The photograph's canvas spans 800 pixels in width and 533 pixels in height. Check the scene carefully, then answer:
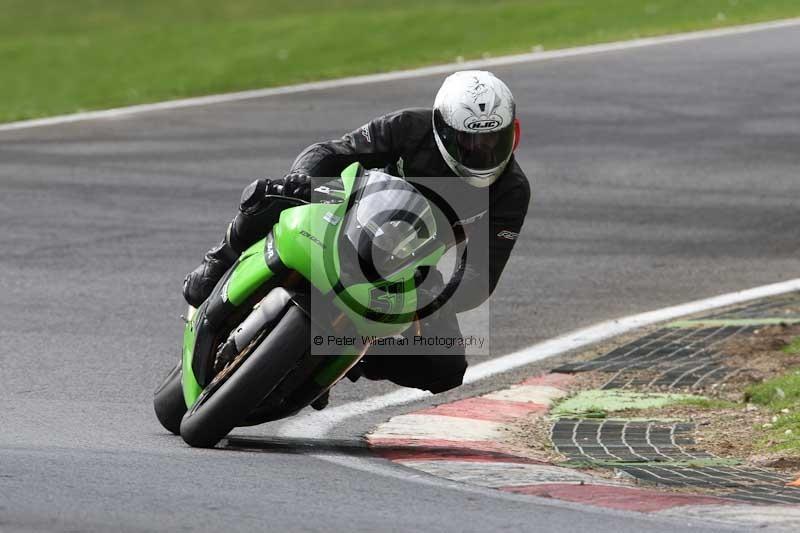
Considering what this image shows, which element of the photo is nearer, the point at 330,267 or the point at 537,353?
the point at 330,267

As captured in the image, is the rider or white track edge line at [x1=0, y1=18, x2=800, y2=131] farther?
white track edge line at [x1=0, y1=18, x2=800, y2=131]

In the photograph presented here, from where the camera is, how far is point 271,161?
14.0 m

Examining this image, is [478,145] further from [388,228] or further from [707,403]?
[707,403]

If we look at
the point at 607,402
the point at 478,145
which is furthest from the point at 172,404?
the point at 607,402

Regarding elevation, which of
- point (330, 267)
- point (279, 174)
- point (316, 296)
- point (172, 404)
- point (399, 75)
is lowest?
point (172, 404)

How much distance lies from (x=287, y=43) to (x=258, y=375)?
20107 millimetres

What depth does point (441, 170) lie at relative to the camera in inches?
259

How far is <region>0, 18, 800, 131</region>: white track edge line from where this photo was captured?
1620 centimetres

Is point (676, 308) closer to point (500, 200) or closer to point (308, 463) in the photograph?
point (500, 200)

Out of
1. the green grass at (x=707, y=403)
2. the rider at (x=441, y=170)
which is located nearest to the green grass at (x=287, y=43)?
the green grass at (x=707, y=403)

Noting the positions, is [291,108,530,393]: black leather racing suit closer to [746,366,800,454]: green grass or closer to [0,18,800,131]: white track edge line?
[746,366,800,454]: green grass

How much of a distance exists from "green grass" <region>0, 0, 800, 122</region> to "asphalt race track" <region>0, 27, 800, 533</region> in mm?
1663

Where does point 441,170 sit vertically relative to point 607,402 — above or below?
above

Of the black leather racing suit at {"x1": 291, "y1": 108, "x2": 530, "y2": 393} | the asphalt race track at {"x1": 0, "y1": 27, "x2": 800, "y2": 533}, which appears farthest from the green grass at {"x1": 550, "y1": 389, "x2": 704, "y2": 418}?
Result: the black leather racing suit at {"x1": 291, "y1": 108, "x2": 530, "y2": 393}
